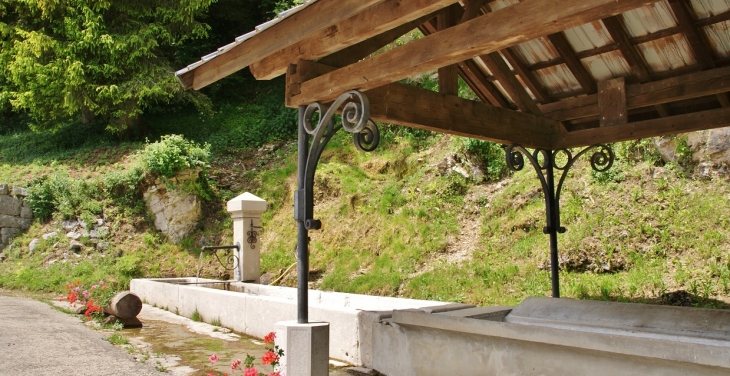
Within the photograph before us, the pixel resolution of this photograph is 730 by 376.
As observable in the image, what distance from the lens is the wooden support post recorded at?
18.7 feet

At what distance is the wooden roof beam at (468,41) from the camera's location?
290 centimetres

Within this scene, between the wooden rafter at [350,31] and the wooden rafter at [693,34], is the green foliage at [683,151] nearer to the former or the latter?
the wooden rafter at [693,34]

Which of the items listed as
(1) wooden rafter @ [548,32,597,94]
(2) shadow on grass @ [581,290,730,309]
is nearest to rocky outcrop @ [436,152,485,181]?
(2) shadow on grass @ [581,290,730,309]

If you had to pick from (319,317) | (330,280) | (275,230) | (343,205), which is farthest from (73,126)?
(319,317)

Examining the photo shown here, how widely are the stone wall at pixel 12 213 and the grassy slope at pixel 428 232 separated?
1.43 feet

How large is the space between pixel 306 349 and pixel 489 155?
325 inches

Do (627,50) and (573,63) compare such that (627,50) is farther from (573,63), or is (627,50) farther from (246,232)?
(246,232)

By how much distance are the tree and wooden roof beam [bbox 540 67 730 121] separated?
→ 13.0 meters

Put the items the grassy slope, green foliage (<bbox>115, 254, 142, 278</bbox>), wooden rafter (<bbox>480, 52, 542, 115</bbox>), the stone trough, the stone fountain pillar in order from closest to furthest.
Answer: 1. the stone trough
2. wooden rafter (<bbox>480, 52, 542, 115</bbox>)
3. the grassy slope
4. the stone fountain pillar
5. green foliage (<bbox>115, 254, 142, 278</bbox>)

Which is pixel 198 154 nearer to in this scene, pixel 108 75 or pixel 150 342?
pixel 108 75

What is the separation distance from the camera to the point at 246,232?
31.9ft

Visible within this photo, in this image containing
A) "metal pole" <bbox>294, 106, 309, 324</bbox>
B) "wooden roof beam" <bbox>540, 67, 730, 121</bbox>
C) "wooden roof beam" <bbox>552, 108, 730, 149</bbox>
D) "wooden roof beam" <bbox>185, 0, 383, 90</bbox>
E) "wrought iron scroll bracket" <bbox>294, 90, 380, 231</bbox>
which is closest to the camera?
"wooden roof beam" <bbox>185, 0, 383, 90</bbox>

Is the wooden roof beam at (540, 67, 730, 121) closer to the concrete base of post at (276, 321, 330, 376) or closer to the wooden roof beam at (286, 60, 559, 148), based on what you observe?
the wooden roof beam at (286, 60, 559, 148)

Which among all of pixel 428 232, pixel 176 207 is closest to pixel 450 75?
pixel 428 232
